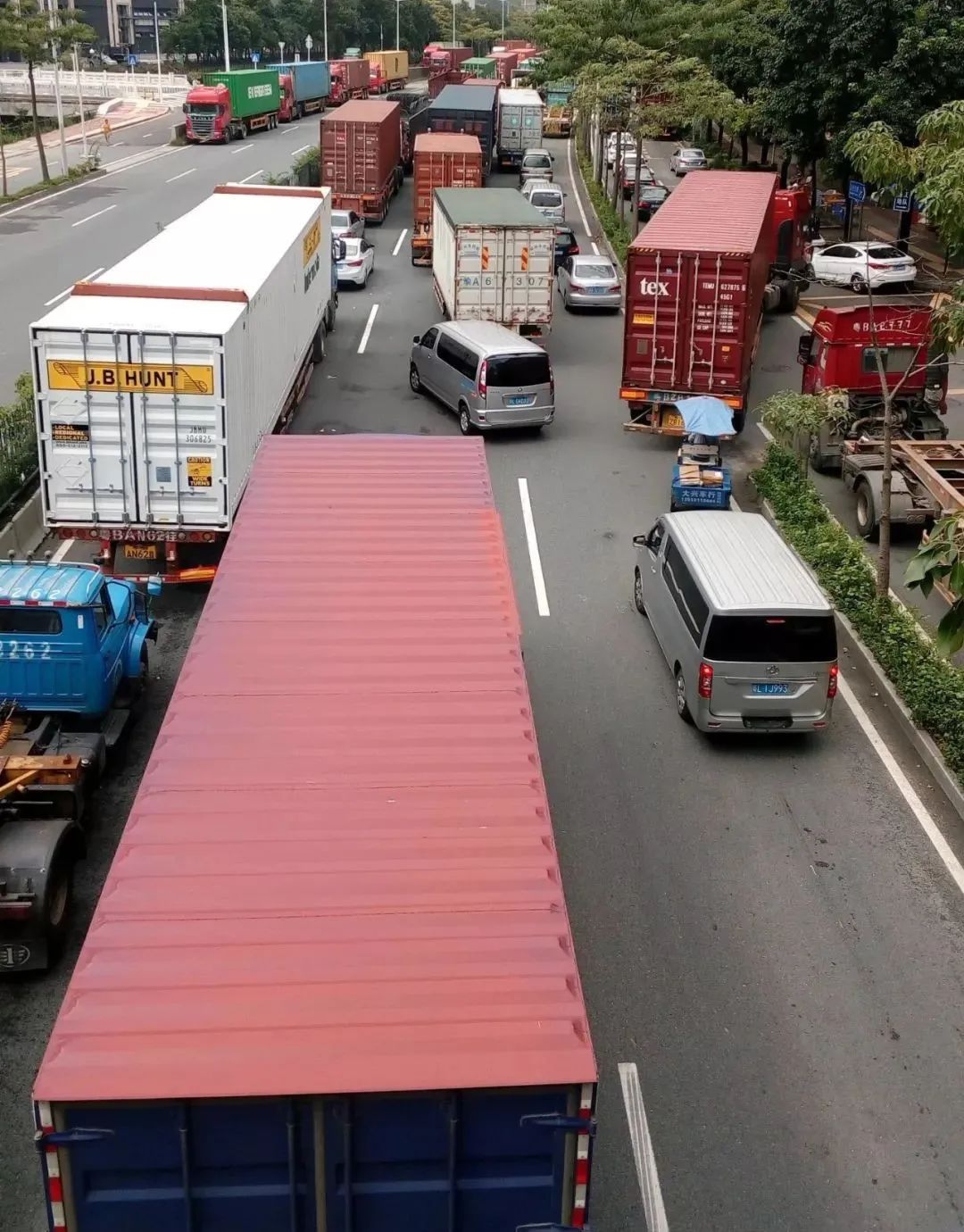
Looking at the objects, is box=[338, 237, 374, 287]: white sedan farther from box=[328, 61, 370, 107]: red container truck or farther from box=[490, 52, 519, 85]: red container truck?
box=[490, 52, 519, 85]: red container truck

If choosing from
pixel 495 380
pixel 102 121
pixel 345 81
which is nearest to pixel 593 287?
pixel 495 380

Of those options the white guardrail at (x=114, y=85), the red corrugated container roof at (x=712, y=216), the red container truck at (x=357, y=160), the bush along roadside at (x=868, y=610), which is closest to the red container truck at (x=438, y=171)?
the red container truck at (x=357, y=160)

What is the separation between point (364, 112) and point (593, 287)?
18.7m

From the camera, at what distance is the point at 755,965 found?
36.0ft

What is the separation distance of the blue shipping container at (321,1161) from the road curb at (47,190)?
48.3 metres

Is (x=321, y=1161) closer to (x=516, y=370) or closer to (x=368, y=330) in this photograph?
(x=516, y=370)

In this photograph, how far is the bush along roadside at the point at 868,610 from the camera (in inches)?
548

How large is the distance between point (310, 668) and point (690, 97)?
34937 mm

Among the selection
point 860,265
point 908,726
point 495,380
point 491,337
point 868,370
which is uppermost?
point 860,265

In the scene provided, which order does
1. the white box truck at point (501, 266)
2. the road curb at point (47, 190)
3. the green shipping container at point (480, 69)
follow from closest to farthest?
the white box truck at point (501, 266)
the road curb at point (47, 190)
the green shipping container at point (480, 69)

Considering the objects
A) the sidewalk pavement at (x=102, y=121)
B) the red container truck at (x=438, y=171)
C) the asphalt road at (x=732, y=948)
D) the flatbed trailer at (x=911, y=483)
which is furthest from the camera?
the sidewalk pavement at (x=102, y=121)

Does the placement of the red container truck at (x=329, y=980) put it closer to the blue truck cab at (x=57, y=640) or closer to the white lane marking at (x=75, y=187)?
the blue truck cab at (x=57, y=640)

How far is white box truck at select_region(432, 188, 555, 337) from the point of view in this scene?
28.3 metres

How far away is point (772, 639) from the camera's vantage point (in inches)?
544
